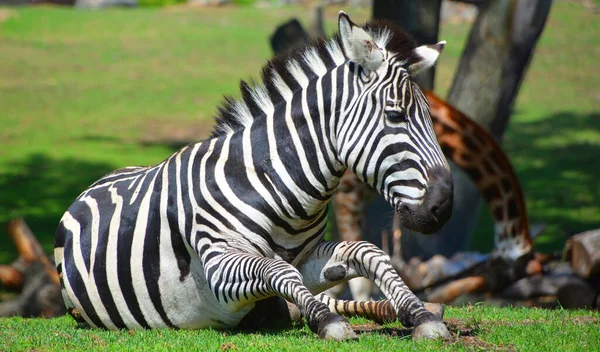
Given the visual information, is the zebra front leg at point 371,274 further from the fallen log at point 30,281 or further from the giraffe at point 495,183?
the fallen log at point 30,281

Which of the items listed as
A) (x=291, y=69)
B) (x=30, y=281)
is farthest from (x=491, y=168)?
(x=30, y=281)

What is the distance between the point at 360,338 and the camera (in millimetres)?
5176

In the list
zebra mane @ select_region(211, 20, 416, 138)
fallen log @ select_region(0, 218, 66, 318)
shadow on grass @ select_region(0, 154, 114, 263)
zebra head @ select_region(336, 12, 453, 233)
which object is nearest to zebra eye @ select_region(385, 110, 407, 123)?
zebra head @ select_region(336, 12, 453, 233)

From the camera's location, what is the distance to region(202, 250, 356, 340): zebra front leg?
16.3 ft

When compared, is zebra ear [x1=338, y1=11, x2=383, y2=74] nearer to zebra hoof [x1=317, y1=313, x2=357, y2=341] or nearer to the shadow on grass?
zebra hoof [x1=317, y1=313, x2=357, y2=341]

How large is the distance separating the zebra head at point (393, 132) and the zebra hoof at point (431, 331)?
23.7 inches

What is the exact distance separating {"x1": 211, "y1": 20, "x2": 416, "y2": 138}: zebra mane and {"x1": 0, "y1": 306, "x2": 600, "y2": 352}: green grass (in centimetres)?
161

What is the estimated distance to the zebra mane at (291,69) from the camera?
18.6ft

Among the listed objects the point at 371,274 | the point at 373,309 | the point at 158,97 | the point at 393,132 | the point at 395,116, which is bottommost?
the point at 158,97

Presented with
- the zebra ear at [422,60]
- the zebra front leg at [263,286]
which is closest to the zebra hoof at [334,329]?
the zebra front leg at [263,286]

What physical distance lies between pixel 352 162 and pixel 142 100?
23301 millimetres

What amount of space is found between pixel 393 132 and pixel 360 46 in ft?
2.10

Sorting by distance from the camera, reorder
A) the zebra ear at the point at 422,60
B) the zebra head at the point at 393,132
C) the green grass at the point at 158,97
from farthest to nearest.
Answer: the green grass at the point at 158,97
the zebra ear at the point at 422,60
the zebra head at the point at 393,132

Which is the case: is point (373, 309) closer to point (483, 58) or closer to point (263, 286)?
point (263, 286)
